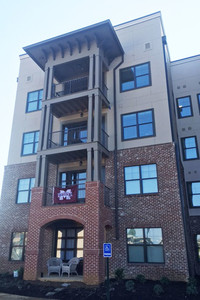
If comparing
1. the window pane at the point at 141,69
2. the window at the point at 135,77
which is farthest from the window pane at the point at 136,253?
the window pane at the point at 141,69

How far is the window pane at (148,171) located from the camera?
1460cm

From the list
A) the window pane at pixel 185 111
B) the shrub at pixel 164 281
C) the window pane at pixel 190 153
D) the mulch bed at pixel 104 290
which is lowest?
the mulch bed at pixel 104 290

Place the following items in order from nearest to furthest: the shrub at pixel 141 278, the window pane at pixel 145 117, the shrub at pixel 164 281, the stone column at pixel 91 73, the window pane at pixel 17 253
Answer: the shrub at pixel 164 281 → the shrub at pixel 141 278 → the stone column at pixel 91 73 → the window pane at pixel 145 117 → the window pane at pixel 17 253

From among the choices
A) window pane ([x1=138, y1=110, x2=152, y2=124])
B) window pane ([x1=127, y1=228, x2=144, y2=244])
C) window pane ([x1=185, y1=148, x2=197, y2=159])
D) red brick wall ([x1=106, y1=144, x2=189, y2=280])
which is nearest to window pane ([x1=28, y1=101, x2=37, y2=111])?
red brick wall ([x1=106, y1=144, x2=189, y2=280])

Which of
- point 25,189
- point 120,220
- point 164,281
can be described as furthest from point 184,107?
point 25,189

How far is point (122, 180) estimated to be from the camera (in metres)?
15.1

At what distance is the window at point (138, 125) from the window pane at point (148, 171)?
1.98 metres

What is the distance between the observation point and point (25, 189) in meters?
17.5

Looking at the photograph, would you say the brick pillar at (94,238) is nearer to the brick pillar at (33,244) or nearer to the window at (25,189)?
the brick pillar at (33,244)

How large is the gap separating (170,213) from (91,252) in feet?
15.2

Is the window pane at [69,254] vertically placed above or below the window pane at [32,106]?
below

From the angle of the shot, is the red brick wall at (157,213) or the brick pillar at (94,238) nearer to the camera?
the brick pillar at (94,238)

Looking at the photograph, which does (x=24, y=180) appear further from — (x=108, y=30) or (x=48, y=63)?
(x=108, y=30)

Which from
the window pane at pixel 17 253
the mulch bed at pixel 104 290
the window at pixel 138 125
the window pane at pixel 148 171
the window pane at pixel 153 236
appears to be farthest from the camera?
the window pane at pixel 17 253
